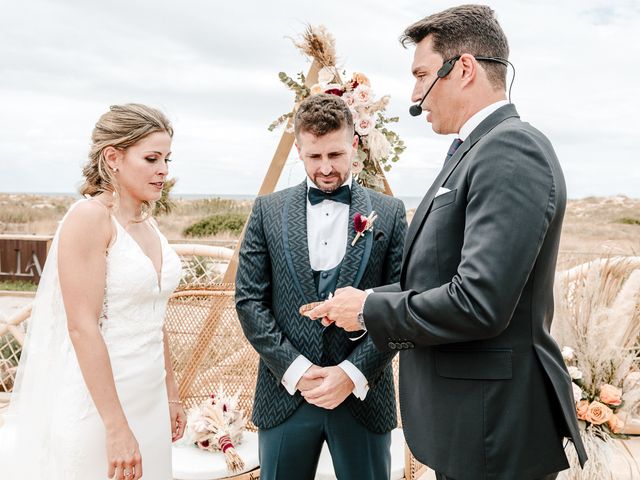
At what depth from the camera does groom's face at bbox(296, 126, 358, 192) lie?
8.43 feet

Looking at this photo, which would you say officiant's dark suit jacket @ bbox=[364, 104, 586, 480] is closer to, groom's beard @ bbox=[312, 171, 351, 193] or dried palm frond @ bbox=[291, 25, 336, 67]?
groom's beard @ bbox=[312, 171, 351, 193]

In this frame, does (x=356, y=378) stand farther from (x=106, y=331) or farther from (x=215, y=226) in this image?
(x=215, y=226)

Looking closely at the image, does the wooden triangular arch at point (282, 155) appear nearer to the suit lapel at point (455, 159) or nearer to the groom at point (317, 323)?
the groom at point (317, 323)

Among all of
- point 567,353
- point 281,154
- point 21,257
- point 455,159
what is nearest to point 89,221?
point 455,159

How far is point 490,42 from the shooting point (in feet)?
6.22

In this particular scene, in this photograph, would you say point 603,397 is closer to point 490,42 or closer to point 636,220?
point 490,42

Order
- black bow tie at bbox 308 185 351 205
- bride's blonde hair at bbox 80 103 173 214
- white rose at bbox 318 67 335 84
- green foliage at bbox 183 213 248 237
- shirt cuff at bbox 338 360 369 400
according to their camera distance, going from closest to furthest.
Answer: bride's blonde hair at bbox 80 103 173 214 < shirt cuff at bbox 338 360 369 400 < black bow tie at bbox 308 185 351 205 < white rose at bbox 318 67 335 84 < green foliage at bbox 183 213 248 237

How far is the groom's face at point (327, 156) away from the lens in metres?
2.57

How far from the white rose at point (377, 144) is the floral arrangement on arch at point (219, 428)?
1.63m

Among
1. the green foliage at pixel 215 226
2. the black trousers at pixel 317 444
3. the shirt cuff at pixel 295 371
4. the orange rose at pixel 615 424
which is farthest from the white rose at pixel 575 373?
the green foliage at pixel 215 226

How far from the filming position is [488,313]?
1.59 m

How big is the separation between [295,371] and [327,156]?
90 centimetres

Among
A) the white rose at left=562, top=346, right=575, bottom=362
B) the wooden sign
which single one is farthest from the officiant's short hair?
the wooden sign

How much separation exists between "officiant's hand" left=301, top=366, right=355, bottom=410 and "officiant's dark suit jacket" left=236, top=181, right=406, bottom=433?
78 mm
